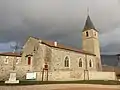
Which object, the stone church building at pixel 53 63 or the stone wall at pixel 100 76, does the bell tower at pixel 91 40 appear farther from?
the stone wall at pixel 100 76

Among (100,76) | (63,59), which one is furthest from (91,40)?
(100,76)

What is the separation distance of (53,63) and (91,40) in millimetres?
19626

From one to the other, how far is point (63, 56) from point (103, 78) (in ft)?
32.5

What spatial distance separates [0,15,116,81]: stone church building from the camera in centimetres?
3048

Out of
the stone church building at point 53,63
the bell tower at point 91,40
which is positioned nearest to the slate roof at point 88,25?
the bell tower at point 91,40

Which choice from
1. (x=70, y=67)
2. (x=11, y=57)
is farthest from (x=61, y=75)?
(x=11, y=57)

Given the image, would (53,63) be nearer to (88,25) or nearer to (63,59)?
(63,59)

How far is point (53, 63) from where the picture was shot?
35.2 metres

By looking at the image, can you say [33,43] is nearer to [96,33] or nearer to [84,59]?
[84,59]

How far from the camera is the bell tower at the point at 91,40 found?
49.2 meters

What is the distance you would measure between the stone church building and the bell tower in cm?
131

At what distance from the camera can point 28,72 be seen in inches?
1198

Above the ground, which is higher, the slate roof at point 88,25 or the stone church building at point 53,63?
the slate roof at point 88,25

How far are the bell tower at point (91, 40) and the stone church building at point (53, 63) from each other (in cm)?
131
